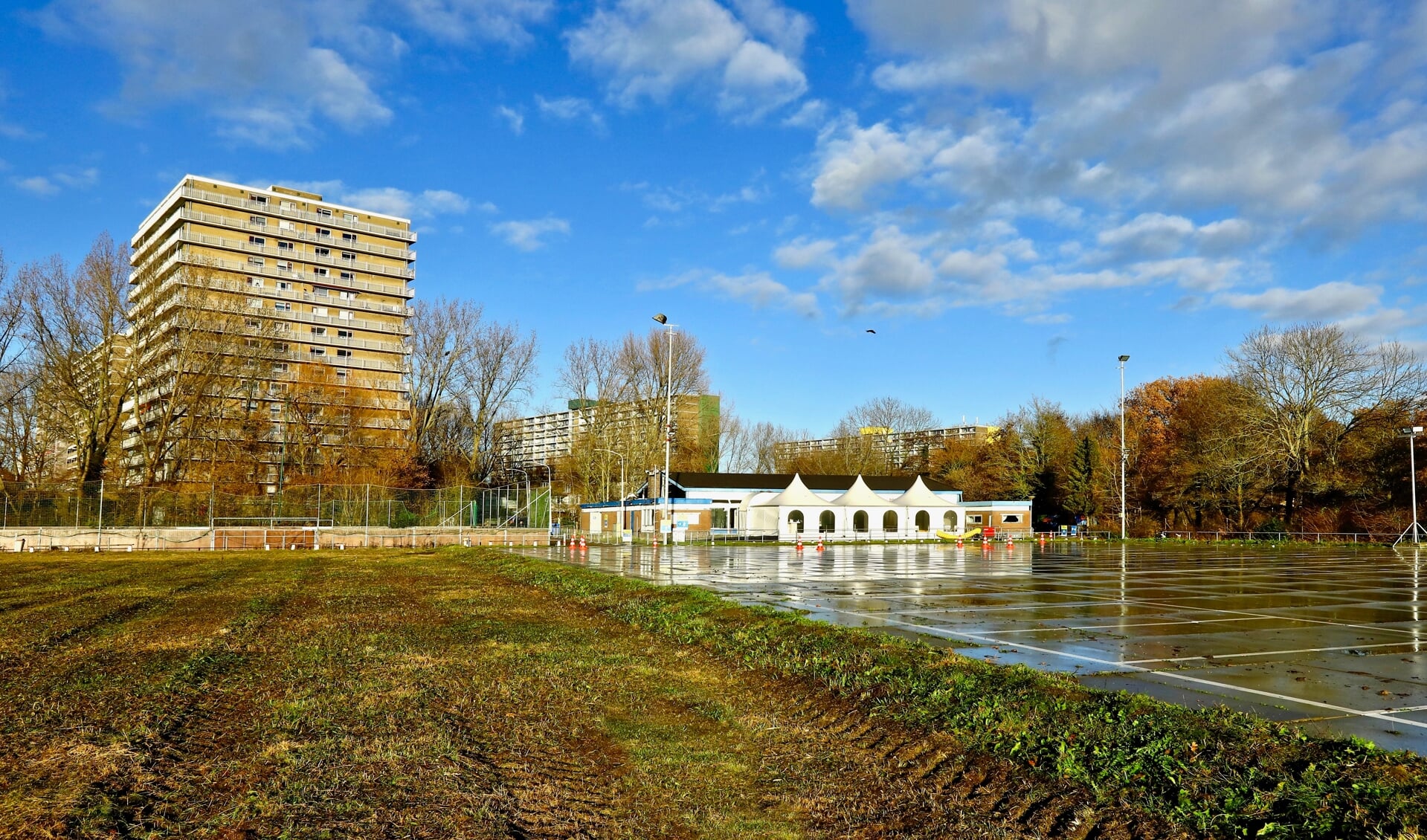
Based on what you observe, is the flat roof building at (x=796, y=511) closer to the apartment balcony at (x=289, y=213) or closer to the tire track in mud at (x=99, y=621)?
the tire track in mud at (x=99, y=621)

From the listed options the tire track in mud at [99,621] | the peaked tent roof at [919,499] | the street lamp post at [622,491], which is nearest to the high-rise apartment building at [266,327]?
the street lamp post at [622,491]

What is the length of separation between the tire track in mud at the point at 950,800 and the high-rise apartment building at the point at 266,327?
5205 cm

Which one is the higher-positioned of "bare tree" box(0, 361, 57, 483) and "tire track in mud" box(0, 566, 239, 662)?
"bare tree" box(0, 361, 57, 483)

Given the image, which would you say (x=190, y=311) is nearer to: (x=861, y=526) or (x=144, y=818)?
(x=861, y=526)

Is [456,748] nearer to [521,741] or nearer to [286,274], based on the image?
[521,741]

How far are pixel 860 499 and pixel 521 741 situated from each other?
44.6 metres

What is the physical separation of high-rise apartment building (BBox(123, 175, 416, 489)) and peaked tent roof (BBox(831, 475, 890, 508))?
32539 millimetres

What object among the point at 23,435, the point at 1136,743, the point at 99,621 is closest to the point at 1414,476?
the point at 1136,743

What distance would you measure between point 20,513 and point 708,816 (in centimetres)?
4295

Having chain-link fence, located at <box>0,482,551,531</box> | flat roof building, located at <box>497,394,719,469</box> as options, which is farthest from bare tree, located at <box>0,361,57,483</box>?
flat roof building, located at <box>497,394,719,469</box>

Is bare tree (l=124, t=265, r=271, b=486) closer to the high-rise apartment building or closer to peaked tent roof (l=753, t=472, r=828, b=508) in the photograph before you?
the high-rise apartment building

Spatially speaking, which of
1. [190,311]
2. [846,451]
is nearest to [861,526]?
[846,451]

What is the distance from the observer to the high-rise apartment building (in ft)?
163

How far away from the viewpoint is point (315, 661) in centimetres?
981
